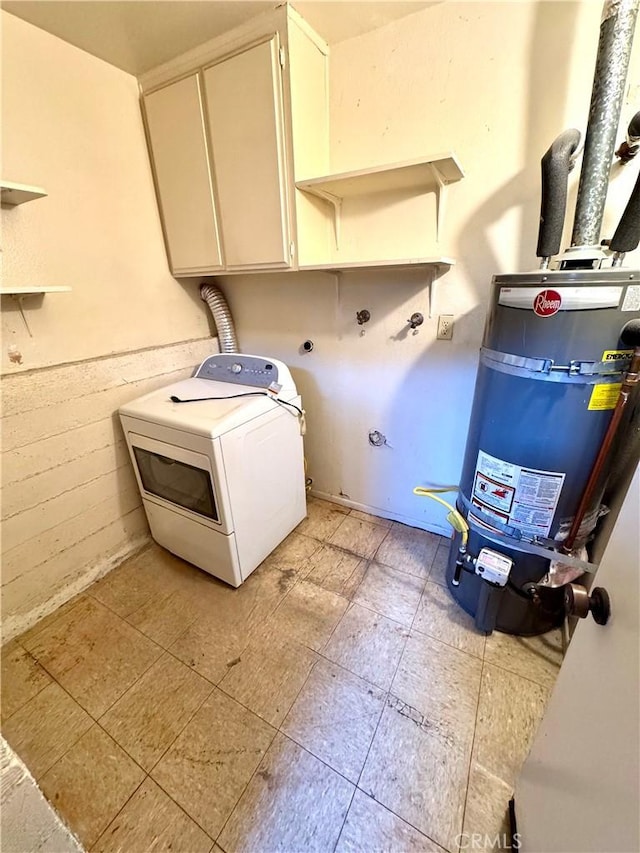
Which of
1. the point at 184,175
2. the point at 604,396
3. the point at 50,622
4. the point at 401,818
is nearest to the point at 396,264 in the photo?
the point at 604,396

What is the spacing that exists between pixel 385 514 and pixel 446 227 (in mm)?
1593

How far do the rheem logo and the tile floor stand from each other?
1313 mm

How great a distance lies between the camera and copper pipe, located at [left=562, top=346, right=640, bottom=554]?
97cm

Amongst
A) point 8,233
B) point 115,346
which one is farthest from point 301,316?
point 8,233

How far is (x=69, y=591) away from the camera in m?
1.67

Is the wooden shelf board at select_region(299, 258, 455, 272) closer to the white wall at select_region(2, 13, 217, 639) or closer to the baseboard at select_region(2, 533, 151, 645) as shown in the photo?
the white wall at select_region(2, 13, 217, 639)

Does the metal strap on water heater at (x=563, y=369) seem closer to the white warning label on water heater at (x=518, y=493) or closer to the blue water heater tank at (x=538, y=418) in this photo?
the blue water heater tank at (x=538, y=418)

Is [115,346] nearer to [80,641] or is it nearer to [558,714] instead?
[80,641]

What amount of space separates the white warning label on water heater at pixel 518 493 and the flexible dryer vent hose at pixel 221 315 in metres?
1.60

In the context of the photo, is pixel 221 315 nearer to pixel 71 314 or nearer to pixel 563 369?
pixel 71 314

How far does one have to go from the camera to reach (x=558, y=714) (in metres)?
0.73

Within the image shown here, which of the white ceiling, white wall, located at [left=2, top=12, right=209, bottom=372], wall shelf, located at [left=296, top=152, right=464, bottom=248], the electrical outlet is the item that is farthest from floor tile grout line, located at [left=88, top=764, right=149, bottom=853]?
the white ceiling

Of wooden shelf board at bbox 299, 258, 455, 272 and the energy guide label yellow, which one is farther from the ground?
wooden shelf board at bbox 299, 258, 455, 272

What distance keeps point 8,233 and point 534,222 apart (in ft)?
6.76
